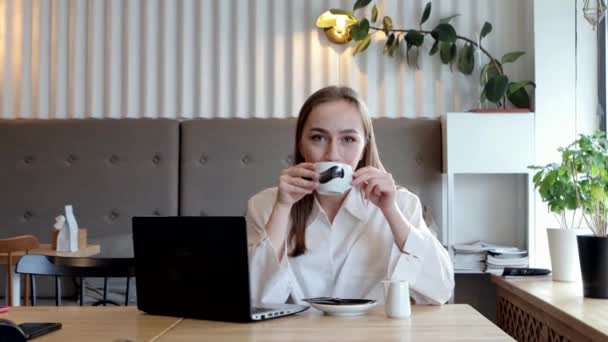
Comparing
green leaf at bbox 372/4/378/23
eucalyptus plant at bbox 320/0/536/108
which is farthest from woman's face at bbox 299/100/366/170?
green leaf at bbox 372/4/378/23

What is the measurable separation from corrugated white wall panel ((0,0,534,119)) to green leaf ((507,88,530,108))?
0.15 m

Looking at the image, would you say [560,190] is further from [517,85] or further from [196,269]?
[196,269]

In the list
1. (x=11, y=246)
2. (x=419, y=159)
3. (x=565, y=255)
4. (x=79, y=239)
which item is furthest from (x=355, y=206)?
(x=419, y=159)

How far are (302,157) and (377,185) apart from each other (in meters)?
0.36

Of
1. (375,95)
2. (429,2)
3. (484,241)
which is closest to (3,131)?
(375,95)

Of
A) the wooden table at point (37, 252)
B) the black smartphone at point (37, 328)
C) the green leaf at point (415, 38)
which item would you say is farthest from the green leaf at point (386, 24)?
the black smartphone at point (37, 328)

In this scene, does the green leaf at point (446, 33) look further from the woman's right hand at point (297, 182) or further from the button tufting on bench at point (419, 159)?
the woman's right hand at point (297, 182)

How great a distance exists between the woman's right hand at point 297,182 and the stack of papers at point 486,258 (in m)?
1.89

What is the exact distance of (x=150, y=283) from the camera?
143 centimetres

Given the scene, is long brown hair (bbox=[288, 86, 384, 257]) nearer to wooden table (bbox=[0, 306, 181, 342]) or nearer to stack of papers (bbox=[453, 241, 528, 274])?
wooden table (bbox=[0, 306, 181, 342])

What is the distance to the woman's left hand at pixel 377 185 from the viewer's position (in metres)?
1.59

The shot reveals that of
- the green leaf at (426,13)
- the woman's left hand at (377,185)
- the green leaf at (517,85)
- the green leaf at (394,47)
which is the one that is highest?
the green leaf at (426,13)

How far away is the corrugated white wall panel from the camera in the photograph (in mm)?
3709

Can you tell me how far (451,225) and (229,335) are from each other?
2347 mm
